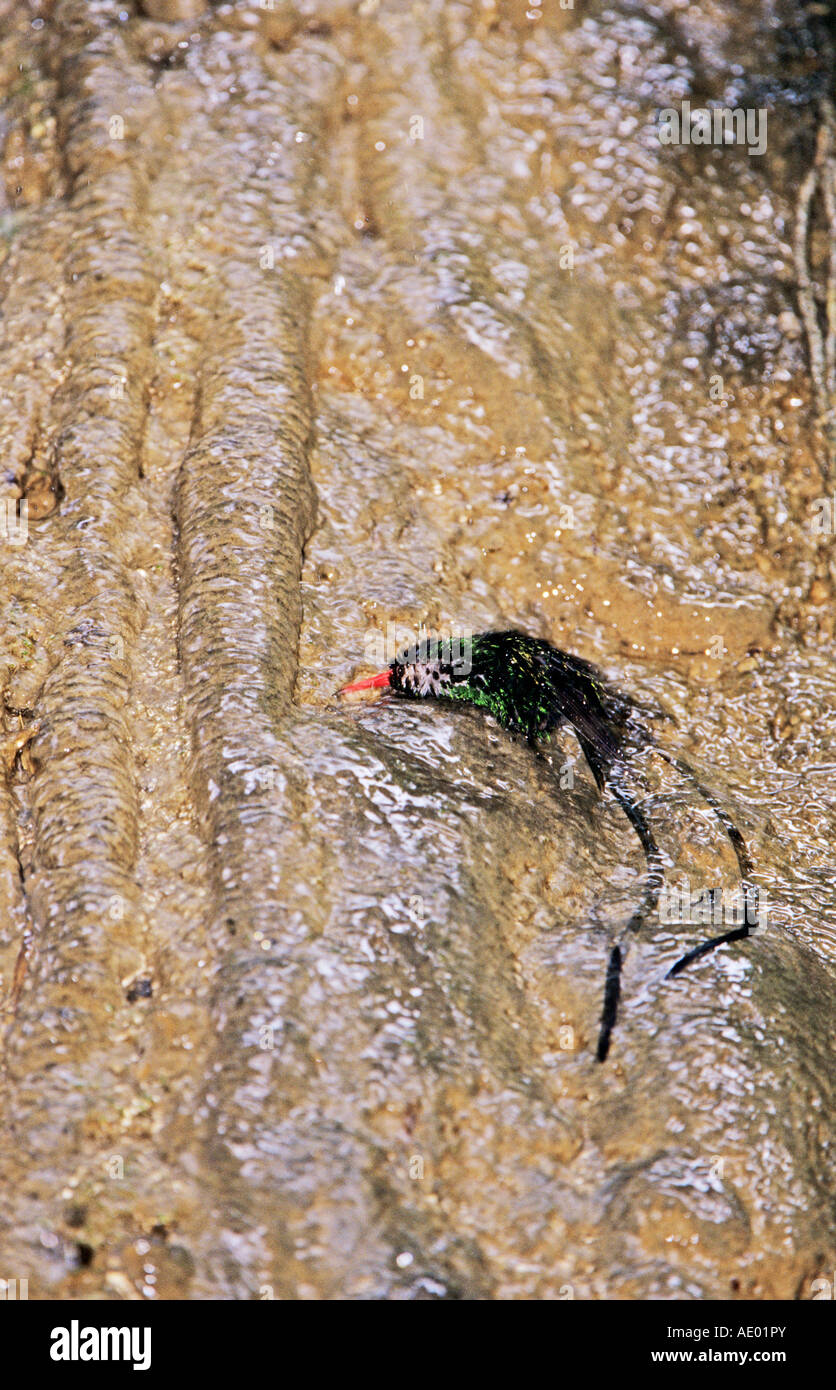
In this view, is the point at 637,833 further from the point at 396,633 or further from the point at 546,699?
the point at 396,633

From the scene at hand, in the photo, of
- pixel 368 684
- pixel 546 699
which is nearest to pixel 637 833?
pixel 546 699

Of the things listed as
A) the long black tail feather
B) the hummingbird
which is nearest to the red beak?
the hummingbird

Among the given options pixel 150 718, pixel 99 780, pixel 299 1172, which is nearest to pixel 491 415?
pixel 150 718

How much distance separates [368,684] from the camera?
10.7 ft

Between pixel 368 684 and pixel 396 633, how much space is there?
25cm

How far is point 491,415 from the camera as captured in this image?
3.96 meters

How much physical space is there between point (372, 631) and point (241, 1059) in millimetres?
1443

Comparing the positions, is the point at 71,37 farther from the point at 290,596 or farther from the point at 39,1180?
the point at 39,1180

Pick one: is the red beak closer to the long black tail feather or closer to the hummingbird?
the hummingbird

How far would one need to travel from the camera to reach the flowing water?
8.09 ft

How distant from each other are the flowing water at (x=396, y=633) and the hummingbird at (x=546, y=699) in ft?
0.26

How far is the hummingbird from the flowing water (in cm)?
8

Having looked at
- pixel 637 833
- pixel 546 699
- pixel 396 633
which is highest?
pixel 396 633

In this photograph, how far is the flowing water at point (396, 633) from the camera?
8.09 ft
